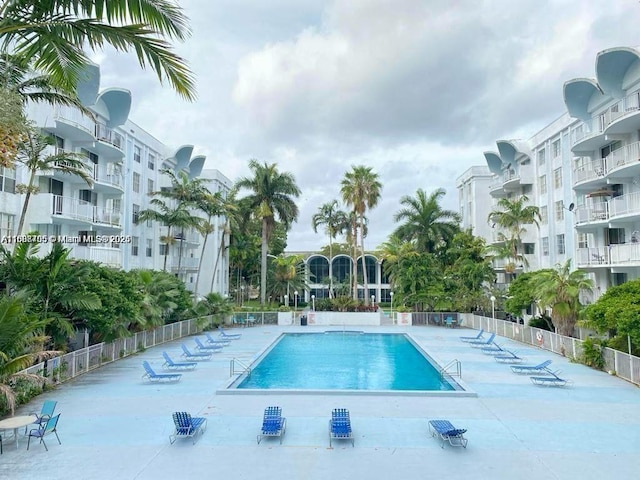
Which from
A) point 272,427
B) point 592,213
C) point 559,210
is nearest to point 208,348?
point 272,427

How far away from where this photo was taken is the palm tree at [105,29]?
6793 millimetres

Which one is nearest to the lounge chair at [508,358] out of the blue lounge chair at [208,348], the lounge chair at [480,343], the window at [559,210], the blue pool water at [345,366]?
the blue pool water at [345,366]

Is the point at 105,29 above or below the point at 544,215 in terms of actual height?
below

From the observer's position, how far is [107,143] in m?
27.7

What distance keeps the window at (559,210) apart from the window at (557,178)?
1241 mm

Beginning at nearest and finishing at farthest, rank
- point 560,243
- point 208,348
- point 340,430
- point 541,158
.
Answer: point 340,430, point 208,348, point 560,243, point 541,158

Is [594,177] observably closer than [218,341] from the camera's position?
Yes

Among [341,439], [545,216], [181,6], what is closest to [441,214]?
[545,216]

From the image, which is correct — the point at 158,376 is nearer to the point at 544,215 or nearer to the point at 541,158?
the point at 544,215

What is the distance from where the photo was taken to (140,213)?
33.1 meters

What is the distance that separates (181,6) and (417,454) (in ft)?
30.7

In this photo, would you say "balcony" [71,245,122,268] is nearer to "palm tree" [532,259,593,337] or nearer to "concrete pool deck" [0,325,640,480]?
"concrete pool deck" [0,325,640,480]

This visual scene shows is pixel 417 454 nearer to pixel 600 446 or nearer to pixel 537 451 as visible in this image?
pixel 537 451

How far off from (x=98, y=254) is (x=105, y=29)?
21.6m
